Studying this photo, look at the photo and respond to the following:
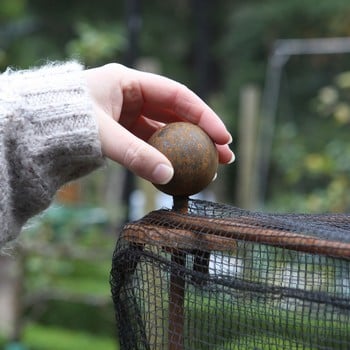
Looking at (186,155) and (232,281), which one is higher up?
(186,155)

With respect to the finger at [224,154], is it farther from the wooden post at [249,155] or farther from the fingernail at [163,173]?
the wooden post at [249,155]

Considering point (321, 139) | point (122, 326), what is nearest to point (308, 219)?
point (122, 326)

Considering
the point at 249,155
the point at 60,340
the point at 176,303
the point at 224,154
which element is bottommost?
the point at 60,340

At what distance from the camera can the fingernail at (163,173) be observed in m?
1.03

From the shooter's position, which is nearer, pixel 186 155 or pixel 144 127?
pixel 186 155

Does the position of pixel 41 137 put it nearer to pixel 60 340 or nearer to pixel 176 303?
pixel 176 303

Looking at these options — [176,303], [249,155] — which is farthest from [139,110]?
[249,155]

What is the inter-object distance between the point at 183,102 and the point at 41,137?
0.20 m

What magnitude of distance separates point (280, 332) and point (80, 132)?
1.19 ft

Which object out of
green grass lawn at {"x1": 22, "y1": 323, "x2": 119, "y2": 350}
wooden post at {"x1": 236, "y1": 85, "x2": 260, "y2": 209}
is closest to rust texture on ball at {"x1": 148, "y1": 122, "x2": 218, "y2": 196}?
green grass lawn at {"x1": 22, "y1": 323, "x2": 119, "y2": 350}

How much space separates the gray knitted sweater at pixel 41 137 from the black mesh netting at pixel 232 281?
130mm

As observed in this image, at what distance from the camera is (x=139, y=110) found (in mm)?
1200

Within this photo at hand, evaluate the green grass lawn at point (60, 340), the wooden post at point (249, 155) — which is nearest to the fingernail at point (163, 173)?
the green grass lawn at point (60, 340)

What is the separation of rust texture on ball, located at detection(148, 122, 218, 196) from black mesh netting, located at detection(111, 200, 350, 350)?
0.04m
